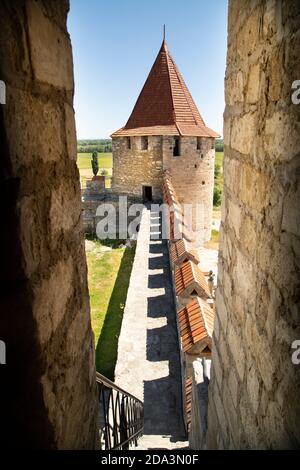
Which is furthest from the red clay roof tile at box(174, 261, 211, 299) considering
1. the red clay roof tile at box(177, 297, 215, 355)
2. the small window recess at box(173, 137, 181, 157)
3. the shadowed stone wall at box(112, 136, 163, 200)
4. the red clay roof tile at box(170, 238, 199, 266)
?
the small window recess at box(173, 137, 181, 157)

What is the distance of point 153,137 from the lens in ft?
53.8

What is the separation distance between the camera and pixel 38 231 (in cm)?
103

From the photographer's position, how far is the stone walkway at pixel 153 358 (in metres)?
4.27

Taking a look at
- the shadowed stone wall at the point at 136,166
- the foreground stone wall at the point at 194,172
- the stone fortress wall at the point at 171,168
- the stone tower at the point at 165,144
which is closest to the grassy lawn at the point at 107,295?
the shadowed stone wall at the point at 136,166

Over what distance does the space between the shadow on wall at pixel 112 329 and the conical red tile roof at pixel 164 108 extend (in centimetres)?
782

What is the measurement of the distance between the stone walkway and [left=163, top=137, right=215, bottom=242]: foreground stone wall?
990cm

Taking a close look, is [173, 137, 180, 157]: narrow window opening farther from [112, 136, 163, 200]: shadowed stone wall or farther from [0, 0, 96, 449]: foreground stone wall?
[0, 0, 96, 449]: foreground stone wall

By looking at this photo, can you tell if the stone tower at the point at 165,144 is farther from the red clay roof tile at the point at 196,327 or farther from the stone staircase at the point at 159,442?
the stone staircase at the point at 159,442

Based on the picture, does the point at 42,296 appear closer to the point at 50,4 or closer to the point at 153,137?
the point at 50,4

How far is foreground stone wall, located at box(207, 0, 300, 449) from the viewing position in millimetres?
1146

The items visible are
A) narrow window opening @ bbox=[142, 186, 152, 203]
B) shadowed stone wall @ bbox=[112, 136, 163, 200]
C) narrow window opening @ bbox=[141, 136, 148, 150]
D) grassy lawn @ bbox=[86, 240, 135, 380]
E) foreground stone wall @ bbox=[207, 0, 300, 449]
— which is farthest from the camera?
narrow window opening @ bbox=[142, 186, 152, 203]

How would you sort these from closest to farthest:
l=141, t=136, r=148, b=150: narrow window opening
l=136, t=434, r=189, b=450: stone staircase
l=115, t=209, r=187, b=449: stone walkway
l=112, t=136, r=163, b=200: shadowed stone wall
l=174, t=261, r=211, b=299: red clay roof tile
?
l=136, t=434, r=189, b=450: stone staircase → l=115, t=209, r=187, b=449: stone walkway → l=174, t=261, r=211, b=299: red clay roof tile → l=112, t=136, r=163, b=200: shadowed stone wall → l=141, t=136, r=148, b=150: narrow window opening

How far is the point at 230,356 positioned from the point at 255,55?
165cm

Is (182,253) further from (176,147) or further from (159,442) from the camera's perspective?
(176,147)
